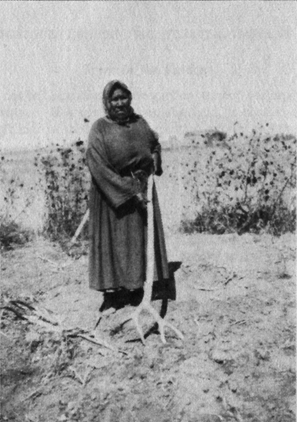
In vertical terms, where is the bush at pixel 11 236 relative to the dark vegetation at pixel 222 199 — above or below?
below

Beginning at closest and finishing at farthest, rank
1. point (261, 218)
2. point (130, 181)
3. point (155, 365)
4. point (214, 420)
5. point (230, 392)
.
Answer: point (214, 420)
point (230, 392)
point (155, 365)
point (130, 181)
point (261, 218)

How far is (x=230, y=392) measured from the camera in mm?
3072

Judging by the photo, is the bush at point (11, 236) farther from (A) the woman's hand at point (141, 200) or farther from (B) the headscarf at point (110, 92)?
(B) the headscarf at point (110, 92)

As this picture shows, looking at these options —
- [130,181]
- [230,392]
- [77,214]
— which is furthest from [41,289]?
[230,392]

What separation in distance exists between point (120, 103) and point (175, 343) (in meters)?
1.94

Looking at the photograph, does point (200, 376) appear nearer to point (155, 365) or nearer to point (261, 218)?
point (155, 365)

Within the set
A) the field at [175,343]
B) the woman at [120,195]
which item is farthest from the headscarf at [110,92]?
the field at [175,343]

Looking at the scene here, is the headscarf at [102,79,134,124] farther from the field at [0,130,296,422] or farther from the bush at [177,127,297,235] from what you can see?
the bush at [177,127,297,235]

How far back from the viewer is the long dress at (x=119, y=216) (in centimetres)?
375

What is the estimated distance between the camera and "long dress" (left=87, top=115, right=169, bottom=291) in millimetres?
3746

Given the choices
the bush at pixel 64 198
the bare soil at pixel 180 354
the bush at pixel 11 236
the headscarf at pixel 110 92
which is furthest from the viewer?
the bush at pixel 11 236

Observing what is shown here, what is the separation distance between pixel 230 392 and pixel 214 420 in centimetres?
28

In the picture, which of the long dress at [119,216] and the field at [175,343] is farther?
the long dress at [119,216]

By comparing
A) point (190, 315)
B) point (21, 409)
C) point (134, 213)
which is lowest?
point (21, 409)
